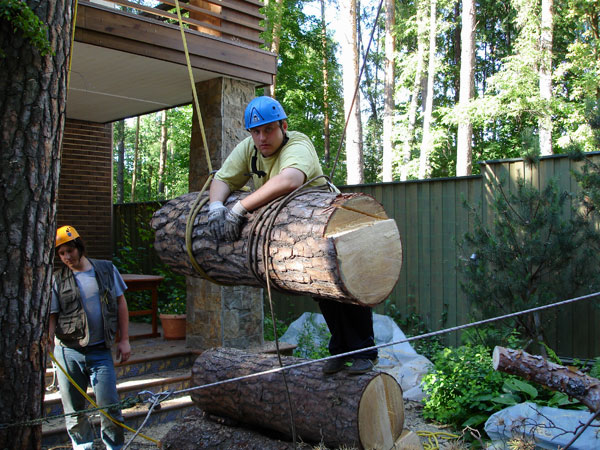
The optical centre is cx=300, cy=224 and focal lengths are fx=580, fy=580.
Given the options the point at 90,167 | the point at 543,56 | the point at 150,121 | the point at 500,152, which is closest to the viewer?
the point at 90,167

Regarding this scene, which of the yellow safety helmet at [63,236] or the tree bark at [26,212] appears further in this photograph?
the yellow safety helmet at [63,236]

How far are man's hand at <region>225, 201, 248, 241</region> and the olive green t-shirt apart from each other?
1.03 feet

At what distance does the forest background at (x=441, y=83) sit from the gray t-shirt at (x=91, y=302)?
→ 169 inches

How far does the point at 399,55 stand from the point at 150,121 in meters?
21.2

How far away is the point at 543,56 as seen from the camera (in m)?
14.2

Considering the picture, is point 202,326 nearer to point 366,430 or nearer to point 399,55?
point 366,430

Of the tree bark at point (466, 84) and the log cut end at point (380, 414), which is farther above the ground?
the tree bark at point (466, 84)

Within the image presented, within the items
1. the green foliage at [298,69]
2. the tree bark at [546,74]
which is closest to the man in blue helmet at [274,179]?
the tree bark at [546,74]

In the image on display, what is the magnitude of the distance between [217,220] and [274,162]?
505 millimetres

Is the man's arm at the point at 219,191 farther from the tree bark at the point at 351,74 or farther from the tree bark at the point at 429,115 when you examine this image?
the tree bark at the point at 429,115

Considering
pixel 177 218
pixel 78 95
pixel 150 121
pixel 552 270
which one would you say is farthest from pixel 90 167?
pixel 150 121

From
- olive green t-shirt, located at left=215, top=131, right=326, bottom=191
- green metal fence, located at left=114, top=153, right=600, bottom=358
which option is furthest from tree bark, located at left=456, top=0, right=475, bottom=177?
olive green t-shirt, located at left=215, top=131, right=326, bottom=191

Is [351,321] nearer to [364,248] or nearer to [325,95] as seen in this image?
[364,248]

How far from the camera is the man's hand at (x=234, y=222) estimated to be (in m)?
2.97
